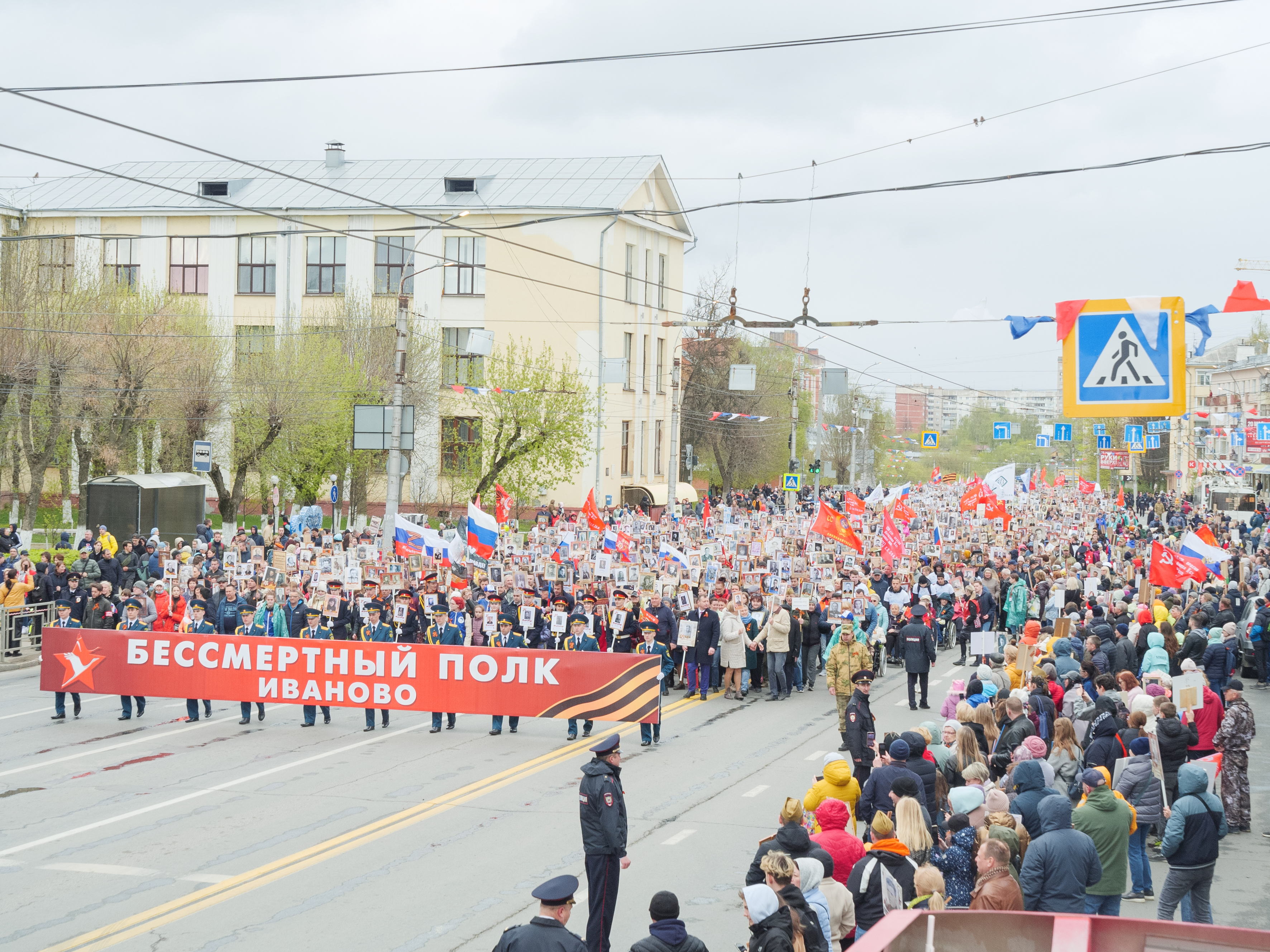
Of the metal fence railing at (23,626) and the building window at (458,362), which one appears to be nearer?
the metal fence railing at (23,626)

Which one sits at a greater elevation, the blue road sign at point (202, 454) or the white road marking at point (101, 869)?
the blue road sign at point (202, 454)

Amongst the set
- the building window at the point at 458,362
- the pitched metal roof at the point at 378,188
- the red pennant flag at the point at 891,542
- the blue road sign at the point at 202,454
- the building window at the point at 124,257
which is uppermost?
the pitched metal roof at the point at 378,188

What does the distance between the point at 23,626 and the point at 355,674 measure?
9.80 meters

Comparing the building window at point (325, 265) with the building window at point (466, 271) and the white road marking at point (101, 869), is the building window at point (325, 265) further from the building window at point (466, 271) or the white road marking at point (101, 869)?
the white road marking at point (101, 869)

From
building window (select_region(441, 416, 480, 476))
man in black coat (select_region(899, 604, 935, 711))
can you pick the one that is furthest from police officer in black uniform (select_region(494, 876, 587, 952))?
building window (select_region(441, 416, 480, 476))

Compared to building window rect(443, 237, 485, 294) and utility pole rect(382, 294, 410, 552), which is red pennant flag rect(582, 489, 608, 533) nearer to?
utility pole rect(382, 294, 410, 552)

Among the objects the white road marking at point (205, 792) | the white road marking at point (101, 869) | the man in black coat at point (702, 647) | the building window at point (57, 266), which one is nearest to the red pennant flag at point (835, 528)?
the man in black coat at point (702, 647)

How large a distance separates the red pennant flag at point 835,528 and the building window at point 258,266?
3841cm

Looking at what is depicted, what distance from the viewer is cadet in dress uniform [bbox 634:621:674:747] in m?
16.8

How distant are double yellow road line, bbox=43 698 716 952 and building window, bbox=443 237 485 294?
141 feet

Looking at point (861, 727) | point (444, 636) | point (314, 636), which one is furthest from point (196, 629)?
point (861, 727)

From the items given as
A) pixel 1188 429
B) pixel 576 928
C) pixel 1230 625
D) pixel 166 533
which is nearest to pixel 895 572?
pixel 1230 625

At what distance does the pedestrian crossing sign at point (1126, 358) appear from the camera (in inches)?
487

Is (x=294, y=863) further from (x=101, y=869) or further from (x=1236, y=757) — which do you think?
(x=1236, y=757)
